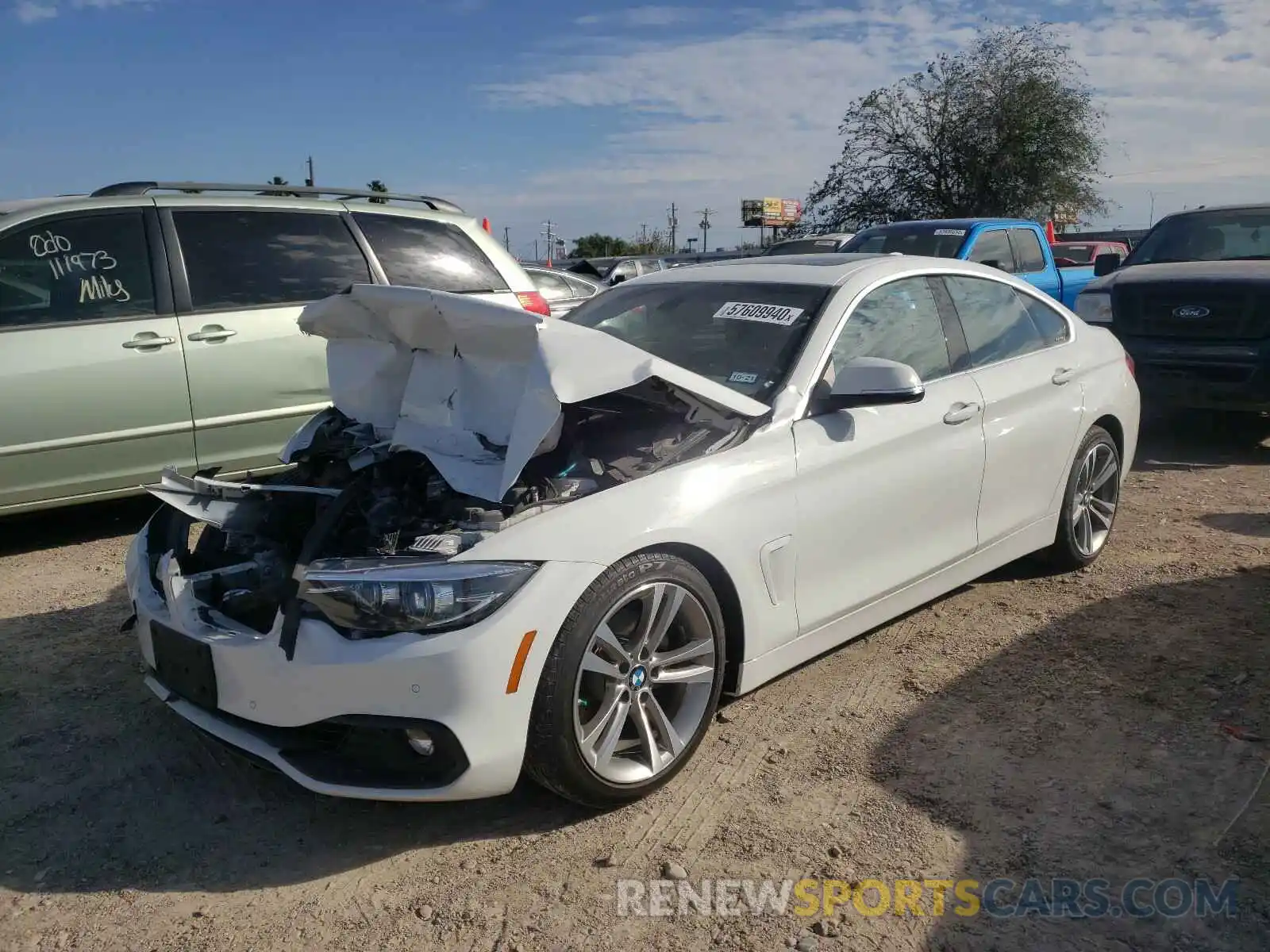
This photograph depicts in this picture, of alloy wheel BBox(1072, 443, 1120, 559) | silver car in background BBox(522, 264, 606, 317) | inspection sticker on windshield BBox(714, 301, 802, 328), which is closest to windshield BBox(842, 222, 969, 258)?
silver car in background BBox(522, 264, 606, 317)

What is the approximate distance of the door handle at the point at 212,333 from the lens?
18.7 feet

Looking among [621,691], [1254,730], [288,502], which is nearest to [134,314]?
[288,502]

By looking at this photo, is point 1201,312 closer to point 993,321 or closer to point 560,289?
point 993,321

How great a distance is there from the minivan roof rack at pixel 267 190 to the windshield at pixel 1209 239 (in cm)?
595

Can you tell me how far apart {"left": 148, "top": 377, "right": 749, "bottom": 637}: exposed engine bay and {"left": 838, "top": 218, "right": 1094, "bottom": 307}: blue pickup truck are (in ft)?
23.1

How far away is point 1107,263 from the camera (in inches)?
367

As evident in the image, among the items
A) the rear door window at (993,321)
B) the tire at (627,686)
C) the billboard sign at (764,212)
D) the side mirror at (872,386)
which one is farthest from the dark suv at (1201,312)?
the billboard sign at (764,212)

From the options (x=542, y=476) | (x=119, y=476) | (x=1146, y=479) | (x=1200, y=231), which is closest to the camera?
(x=542, y=476)

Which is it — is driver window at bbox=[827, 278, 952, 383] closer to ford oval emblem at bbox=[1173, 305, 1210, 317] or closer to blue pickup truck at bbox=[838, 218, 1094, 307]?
ford oval emblem at bbox=[1173, 305, 1210, 317]

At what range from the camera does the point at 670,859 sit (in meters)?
2.86

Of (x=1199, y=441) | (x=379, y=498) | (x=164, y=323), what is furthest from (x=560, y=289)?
(x=379, y=498)

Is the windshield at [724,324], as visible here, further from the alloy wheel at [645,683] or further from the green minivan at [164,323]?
the green minivan at [164,323]

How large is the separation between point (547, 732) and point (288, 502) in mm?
1321

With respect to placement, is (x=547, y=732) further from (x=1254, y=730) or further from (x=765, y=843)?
(x=1254, y=730)
